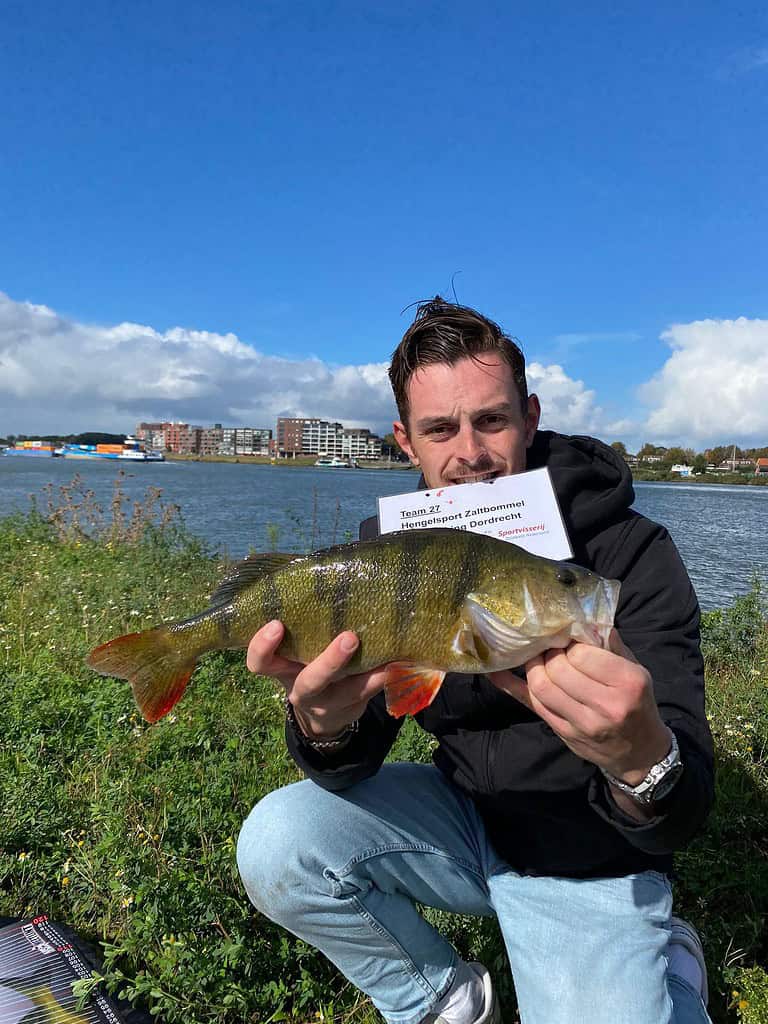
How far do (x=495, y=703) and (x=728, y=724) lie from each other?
2528 millimetres

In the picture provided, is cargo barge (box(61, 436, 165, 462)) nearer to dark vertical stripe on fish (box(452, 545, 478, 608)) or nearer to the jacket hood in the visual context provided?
the jacket hood

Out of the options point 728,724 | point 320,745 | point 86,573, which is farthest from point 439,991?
point 86,573

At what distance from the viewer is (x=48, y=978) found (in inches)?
102

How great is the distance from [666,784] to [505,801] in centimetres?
75

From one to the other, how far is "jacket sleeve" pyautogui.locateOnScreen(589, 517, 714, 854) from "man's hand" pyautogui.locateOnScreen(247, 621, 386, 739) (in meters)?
0.85

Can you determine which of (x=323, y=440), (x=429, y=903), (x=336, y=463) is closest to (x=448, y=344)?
(x=429, y=903)

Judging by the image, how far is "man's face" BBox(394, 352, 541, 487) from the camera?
9.33ft

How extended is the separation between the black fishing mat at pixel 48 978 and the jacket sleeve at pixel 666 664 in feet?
6.58

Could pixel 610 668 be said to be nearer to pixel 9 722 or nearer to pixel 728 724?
pixel 728 724

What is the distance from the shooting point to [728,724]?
4246 mm

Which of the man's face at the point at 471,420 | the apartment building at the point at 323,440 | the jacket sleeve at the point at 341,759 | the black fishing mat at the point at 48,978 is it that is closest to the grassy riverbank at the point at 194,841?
the black fishing mat at the point at 48,978

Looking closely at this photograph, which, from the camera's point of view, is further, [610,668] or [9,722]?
[9,722]

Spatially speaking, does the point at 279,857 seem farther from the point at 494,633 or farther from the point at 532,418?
the point at 532,418

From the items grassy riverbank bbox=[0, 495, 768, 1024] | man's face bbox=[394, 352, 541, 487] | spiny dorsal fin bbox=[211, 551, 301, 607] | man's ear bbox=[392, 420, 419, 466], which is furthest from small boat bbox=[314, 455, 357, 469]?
spiny dorsal fin bbox=[211, 551, 301, 607]
